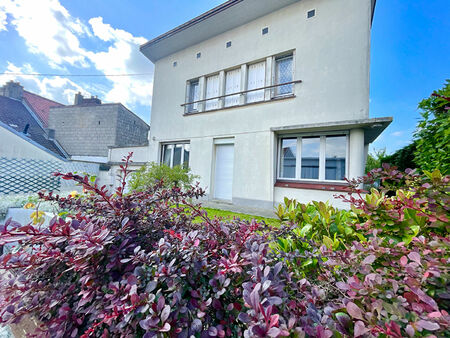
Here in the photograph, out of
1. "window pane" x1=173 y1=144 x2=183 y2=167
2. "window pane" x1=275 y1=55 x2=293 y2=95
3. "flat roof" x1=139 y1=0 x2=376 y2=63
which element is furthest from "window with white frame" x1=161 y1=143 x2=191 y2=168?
"flat roof" x1=139 y1=0 x2=376 y2=63

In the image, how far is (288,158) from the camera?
6863 millimetres

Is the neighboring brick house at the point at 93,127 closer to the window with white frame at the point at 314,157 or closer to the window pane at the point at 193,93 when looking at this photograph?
the window pane at the point at 193,93

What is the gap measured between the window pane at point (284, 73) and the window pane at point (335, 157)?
2.37 m

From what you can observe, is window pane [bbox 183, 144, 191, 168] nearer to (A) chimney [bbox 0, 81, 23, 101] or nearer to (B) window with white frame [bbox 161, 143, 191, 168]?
(B) window with white frame [bbox 161, 143, 191, 168]

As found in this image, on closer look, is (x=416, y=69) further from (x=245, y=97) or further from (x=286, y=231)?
(x=286, y=231)

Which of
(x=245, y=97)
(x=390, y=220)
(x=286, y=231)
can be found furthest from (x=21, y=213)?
(x=245, y=97)

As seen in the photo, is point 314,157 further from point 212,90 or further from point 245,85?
point 212,90

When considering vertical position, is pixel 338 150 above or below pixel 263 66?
below

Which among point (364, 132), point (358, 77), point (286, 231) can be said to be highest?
point (358, 77)

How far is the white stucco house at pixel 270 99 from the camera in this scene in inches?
227

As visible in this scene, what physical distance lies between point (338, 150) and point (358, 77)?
7.37 ft

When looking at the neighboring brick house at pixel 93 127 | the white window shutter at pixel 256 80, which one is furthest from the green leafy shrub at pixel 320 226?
the neighboring brick house at pixel 93 127

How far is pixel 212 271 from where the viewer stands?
0.99m

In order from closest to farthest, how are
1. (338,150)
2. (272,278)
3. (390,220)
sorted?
(272,278) → (390,220) → (338,150)
